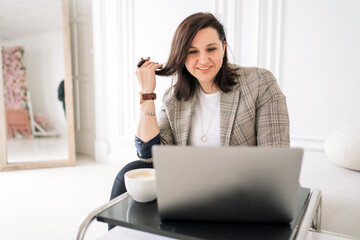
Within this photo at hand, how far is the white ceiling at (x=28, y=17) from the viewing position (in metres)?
2.93

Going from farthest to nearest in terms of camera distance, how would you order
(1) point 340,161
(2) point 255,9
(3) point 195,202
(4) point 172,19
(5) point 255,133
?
1. (4) point 172,19
2. (2) point 255,9
3. (1) point 340,161
4. (5) point 255,133
5. (3) point 195,202

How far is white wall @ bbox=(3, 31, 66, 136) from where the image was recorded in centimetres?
301

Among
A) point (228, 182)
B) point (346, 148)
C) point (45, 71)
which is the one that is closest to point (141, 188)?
point (228, 182)

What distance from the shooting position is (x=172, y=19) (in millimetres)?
2746

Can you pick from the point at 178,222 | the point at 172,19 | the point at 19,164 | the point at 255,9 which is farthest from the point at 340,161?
the point at 19,164

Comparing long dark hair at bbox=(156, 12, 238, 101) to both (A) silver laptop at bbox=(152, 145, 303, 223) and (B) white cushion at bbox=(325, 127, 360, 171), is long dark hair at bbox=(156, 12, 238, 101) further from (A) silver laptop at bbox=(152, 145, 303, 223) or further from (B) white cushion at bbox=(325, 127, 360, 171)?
(A) silver laptop at bbox=(152, 145, 303, 223)

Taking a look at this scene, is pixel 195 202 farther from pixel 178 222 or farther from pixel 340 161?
pixel 340 161

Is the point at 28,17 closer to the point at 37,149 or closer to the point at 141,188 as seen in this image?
the point at 37,149

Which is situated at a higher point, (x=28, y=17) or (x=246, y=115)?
(x=28, y=17)

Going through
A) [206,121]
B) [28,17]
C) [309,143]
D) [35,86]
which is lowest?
[309,143]

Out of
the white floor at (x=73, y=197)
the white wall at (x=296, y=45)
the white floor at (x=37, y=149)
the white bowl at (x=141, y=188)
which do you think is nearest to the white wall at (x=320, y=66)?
the white wall at (x=296, y=45)

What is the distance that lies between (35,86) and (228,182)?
9.71ft

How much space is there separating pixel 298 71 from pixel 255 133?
3.20 feet

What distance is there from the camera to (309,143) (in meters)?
2.06
